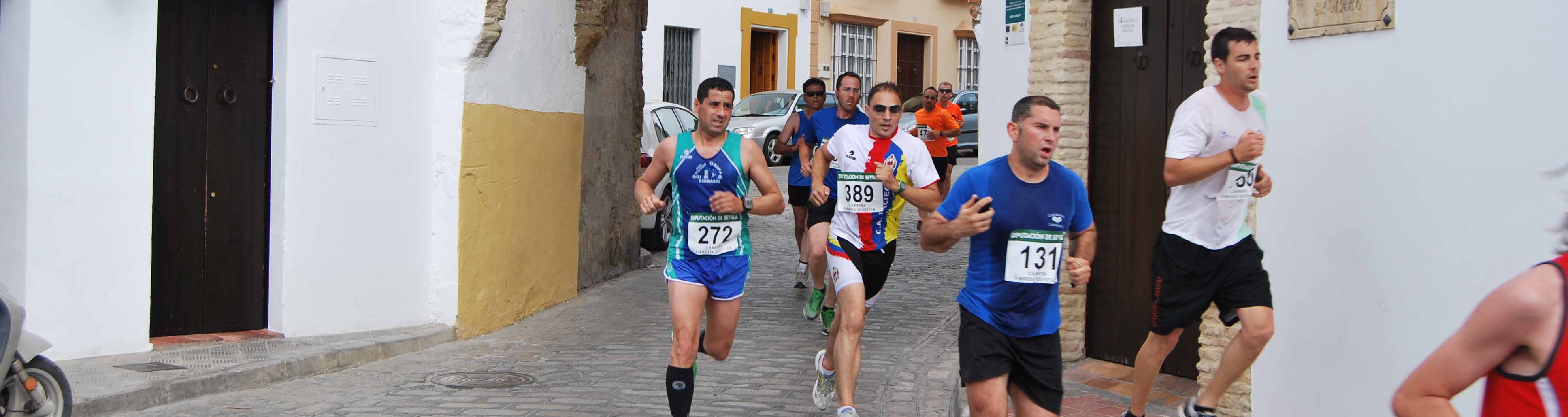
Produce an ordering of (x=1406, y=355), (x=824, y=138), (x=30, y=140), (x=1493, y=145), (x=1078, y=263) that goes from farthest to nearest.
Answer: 1. (x=824, y=138)
2. (x=30, y=140)
3. (x=1406, y=355)
4. (x=1493, y=145)
5. (x=1078, y=263)

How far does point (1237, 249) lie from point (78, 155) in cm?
551

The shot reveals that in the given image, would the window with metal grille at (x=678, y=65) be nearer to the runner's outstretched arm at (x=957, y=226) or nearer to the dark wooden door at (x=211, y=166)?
the dark wooden door at (x=211, y=166)

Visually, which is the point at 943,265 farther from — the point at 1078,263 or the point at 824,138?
the point at 1078,263

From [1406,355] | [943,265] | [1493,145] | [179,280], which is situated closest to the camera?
[1493,145]

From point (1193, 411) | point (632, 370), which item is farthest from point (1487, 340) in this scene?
point (632, 370)

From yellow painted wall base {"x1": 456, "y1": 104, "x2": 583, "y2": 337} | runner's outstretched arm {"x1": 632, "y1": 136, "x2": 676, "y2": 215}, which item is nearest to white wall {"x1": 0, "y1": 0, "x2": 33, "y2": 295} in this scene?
yellow painted wall base {"x1": 456, "y1": 104, "x2": 583, "y2": 337}

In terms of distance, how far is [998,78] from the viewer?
317 inches

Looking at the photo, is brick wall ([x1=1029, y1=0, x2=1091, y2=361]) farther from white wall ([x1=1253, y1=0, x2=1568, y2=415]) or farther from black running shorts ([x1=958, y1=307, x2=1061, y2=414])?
black running shorts ([x1=958, y1=307, x2=1061, y2=414])

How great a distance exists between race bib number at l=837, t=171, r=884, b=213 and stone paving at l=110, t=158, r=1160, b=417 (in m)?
0.96

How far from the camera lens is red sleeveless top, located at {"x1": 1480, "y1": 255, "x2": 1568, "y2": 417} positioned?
223 centimetres

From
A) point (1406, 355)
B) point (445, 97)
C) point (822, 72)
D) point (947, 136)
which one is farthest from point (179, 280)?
point (822, 72)

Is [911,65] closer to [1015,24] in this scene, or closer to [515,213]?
[515,213]

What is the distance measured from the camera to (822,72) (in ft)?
101

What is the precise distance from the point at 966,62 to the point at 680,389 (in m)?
30.5
